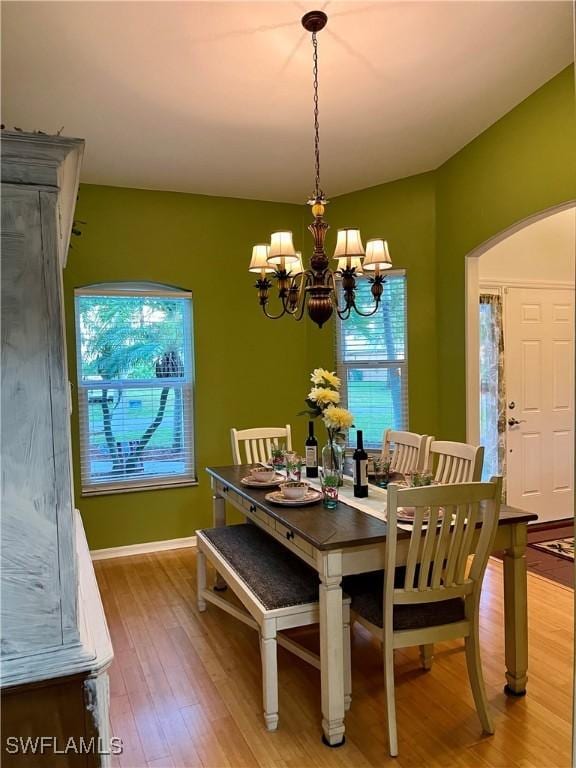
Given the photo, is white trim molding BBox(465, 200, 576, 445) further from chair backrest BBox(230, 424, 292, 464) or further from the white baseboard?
the white baseboard

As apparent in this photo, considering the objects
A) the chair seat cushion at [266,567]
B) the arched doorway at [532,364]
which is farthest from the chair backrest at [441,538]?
the arched doorway at [532,364]

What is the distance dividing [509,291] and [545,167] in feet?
5.19

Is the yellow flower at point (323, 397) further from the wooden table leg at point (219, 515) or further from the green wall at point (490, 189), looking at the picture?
the green wall at point (490, 189)

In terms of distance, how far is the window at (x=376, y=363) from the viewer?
4406 millimetres

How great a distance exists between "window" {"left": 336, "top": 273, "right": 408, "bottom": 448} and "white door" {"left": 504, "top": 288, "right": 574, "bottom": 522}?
102 centimetres

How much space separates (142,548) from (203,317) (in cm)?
191

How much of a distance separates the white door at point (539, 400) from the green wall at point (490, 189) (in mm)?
826

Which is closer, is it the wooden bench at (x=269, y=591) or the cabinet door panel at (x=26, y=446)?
the cabinet door panel at (x=26, y=446)

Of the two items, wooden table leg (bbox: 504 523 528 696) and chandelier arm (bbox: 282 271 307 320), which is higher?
chandelier arm (bbox: 282 271 307 320)

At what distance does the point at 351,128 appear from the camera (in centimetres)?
345

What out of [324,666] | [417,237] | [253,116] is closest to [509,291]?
[417,237]

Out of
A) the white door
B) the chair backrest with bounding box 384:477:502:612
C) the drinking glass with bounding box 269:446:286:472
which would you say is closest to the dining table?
the chair backrest with bounding box 384:477:502:612

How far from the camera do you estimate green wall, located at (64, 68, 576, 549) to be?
404cm

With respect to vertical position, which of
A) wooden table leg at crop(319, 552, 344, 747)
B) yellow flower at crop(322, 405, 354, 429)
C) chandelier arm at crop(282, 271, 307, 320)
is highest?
chandelier arm at crop(282, 271, 307, 320)
